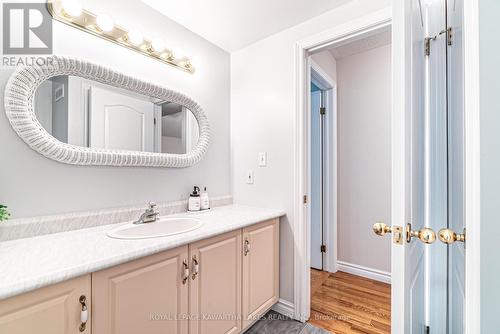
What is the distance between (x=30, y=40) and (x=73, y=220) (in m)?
0.92

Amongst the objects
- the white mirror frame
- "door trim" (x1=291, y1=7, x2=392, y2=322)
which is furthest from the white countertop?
"door trim" (x1=291, y1=7, x2=392, y2=322)

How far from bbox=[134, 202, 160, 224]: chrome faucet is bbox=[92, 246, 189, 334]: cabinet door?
40cm

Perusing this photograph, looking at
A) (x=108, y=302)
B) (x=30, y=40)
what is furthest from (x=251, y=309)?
(x=30, y=40)

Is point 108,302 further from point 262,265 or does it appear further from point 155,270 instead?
point 262,265

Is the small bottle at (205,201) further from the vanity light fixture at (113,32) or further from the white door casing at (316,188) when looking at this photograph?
the white door casing at (316,188)

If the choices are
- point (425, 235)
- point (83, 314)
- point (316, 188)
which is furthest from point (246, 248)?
point (316, 188)

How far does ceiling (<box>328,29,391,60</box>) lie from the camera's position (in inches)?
86.4

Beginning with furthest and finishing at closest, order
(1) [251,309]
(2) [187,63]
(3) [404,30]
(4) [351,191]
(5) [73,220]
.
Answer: (4) [351,191] < (2) [187,63] < (1) [251,309] < (5) [73,220] < (3) [404,30]

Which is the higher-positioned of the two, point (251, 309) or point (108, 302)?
point (108, 302)

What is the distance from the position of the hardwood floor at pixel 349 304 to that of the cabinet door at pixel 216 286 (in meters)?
0.76

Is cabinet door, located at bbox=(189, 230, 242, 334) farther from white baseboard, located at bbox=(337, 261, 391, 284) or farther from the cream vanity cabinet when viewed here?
white baseboard, located at bbox=(337, 261, 391, 284)

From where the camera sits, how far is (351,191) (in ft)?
8.32

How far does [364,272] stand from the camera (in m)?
2.44

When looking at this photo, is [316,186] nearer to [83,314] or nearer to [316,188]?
[316,188]
